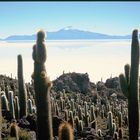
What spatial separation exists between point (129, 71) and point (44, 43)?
627cm

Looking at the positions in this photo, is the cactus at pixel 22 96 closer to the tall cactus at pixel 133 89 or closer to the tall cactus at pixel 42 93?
the tall cactus at pixel 133 89

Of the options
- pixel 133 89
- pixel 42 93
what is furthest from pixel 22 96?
pixel 42 93

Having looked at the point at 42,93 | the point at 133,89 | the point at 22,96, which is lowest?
the point at 22,96

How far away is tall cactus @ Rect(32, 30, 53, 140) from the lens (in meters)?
12.2

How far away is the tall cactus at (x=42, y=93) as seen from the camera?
40.1ft

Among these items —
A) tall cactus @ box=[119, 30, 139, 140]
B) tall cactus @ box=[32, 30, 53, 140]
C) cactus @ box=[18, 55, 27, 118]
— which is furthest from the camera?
cactus @ box=[18, 55, 27, 118]

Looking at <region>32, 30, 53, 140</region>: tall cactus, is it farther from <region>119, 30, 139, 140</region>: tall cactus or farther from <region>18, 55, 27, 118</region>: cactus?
<region>18, 55, 27, 118</region>: cactus

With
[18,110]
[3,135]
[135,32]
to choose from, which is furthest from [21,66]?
[135,32]

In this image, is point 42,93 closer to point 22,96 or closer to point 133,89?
point 133,89

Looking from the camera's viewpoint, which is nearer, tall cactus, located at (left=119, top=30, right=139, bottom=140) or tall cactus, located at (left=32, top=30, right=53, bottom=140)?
tall cactus, located at (left=32, top=30, right=53, bottom=140)

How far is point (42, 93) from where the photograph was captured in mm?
12250

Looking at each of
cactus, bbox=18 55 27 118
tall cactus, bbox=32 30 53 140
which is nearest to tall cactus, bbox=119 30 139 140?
tall cactus, bbox=32 30 53 140

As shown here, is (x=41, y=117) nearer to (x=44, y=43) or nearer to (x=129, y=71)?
(x=44, y=43)

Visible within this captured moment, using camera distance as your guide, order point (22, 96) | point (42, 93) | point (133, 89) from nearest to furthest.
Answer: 1. point (42, 93)
2. point (133, 89)
3. point (22, 96)
